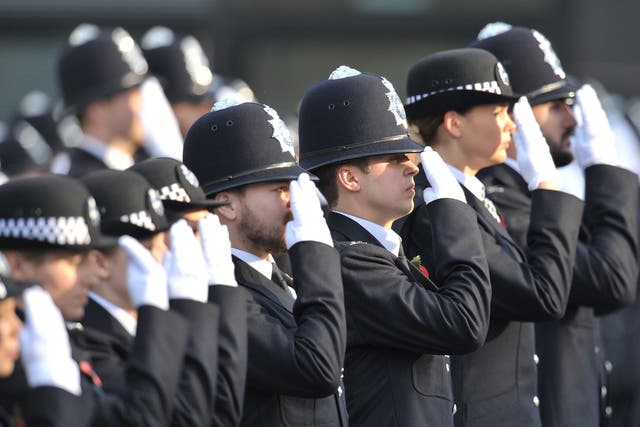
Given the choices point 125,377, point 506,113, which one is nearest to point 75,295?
point 125,377

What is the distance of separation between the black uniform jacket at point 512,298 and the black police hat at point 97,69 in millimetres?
2875

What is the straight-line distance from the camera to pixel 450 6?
14.7 meters

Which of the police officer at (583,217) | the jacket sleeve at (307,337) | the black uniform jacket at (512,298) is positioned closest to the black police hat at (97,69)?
the police officer at (583,217)

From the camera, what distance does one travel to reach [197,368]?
15.0 feet

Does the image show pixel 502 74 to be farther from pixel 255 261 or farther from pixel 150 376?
pixel 150 376

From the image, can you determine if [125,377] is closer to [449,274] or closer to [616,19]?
[449,274]

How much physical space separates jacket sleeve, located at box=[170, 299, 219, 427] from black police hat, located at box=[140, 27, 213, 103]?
5116 mm

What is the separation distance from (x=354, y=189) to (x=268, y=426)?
0.94m

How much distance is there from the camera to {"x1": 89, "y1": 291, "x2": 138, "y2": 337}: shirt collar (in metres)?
4.82

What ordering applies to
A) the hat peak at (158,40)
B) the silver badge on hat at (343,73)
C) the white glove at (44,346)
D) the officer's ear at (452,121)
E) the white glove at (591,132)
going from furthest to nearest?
the hat peak at (158,40) < the white glove at (591,132) < the officer's ear at (452,121) < the silver badge on hat at (343,73) < the white glove at (44,346)

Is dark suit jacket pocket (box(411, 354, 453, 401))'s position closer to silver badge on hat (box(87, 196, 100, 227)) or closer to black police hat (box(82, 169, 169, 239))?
black police hat (box(82, 169, 169, 239))

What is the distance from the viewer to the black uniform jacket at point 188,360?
14.9 feet

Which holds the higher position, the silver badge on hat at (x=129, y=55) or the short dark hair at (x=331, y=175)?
the short dark hair at (x=331, y=175)

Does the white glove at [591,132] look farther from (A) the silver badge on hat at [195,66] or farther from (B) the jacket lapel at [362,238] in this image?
(A) the silver badge on hat at [195,66]
